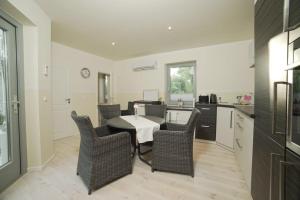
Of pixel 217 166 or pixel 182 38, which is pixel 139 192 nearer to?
pixel 217 166

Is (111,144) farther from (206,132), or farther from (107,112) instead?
(206,132)

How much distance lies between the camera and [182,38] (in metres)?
3.31

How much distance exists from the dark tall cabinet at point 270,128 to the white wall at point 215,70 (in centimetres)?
186

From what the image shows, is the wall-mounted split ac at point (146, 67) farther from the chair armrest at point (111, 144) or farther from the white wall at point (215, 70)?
the chair armrest at point (111, 144)

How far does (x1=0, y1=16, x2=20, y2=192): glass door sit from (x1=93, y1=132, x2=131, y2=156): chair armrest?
1150 mm

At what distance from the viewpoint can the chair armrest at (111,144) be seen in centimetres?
173

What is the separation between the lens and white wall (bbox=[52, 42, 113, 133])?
12.3ft

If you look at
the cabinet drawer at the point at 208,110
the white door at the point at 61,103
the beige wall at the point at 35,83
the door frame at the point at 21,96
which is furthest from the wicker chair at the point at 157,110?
the white door at the point at 61,103

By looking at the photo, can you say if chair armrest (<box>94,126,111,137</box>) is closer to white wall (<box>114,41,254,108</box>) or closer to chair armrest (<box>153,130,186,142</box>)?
chair armrest (<box>153,130,186,142</box>)

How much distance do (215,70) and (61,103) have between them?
4003 millimetres

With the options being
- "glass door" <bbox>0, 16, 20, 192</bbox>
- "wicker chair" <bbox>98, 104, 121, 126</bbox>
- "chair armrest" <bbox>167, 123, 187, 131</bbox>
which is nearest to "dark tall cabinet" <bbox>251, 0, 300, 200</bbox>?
"chair armrest" <bbox>167, 123, 187, 131</bbox>

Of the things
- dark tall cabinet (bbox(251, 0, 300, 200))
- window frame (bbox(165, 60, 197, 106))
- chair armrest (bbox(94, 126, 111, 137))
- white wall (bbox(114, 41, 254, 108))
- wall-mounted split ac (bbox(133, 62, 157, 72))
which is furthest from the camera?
wall-mounted split ac (bbox(133, 62, 157, 72))

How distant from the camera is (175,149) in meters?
2.01

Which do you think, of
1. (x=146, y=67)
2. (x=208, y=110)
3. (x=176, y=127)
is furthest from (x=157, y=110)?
(x=146, y=67)
